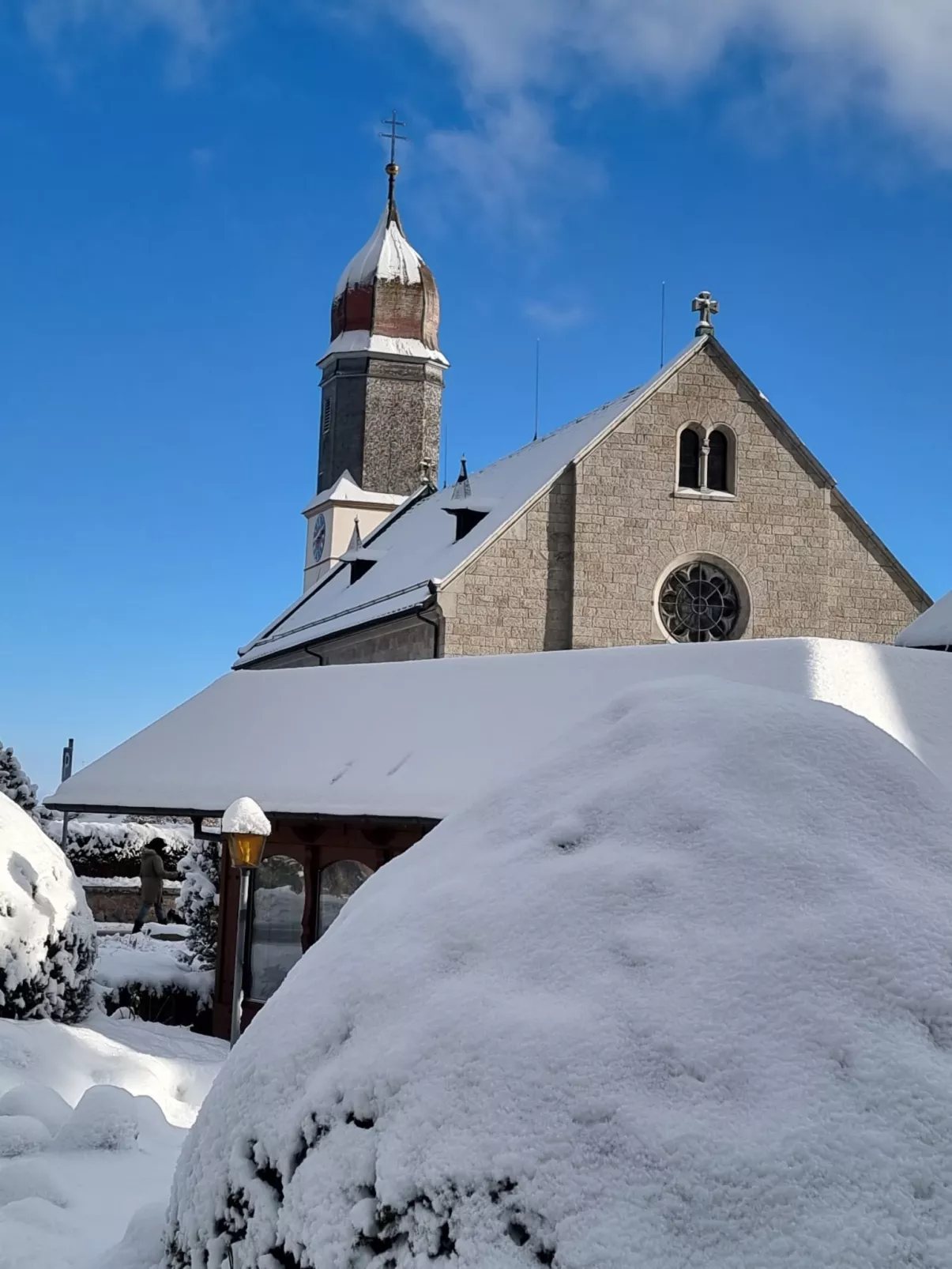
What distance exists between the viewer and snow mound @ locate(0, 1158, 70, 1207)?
458 cm

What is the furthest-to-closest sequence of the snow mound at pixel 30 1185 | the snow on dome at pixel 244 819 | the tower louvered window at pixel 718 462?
the tower louvered window at pixel 718 462, the snow on dome at pixel 244 819, the snow mound at pixel 30 1185

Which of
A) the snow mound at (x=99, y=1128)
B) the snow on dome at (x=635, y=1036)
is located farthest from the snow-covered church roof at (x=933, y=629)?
the snow on dome at (x=635, y=1036)

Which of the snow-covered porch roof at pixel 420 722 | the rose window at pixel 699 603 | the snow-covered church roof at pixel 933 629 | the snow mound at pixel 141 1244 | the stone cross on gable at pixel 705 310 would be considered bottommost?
the snow mound at pixel 141 1244

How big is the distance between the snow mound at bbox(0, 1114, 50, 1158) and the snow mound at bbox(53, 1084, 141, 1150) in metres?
0.09

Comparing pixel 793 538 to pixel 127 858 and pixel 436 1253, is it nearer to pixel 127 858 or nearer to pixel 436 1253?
pixel 127 858

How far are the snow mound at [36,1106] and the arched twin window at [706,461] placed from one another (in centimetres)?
1773

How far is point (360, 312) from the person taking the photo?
151 feet

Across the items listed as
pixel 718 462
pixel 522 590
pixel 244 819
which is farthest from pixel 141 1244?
pixel 718 462

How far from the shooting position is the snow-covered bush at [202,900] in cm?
1681

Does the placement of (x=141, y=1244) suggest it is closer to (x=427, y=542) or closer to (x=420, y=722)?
(x=420, y=722)

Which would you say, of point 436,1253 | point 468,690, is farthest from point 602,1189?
point 468,690

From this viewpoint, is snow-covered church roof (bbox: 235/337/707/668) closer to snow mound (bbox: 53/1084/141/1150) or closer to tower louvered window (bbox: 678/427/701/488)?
tower louvered window (bbox: 678/427/701/488)

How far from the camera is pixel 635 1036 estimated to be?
2.39 m

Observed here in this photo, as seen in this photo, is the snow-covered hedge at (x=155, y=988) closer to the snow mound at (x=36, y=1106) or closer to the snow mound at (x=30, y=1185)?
the snow mound at (x=36, y=1106)
